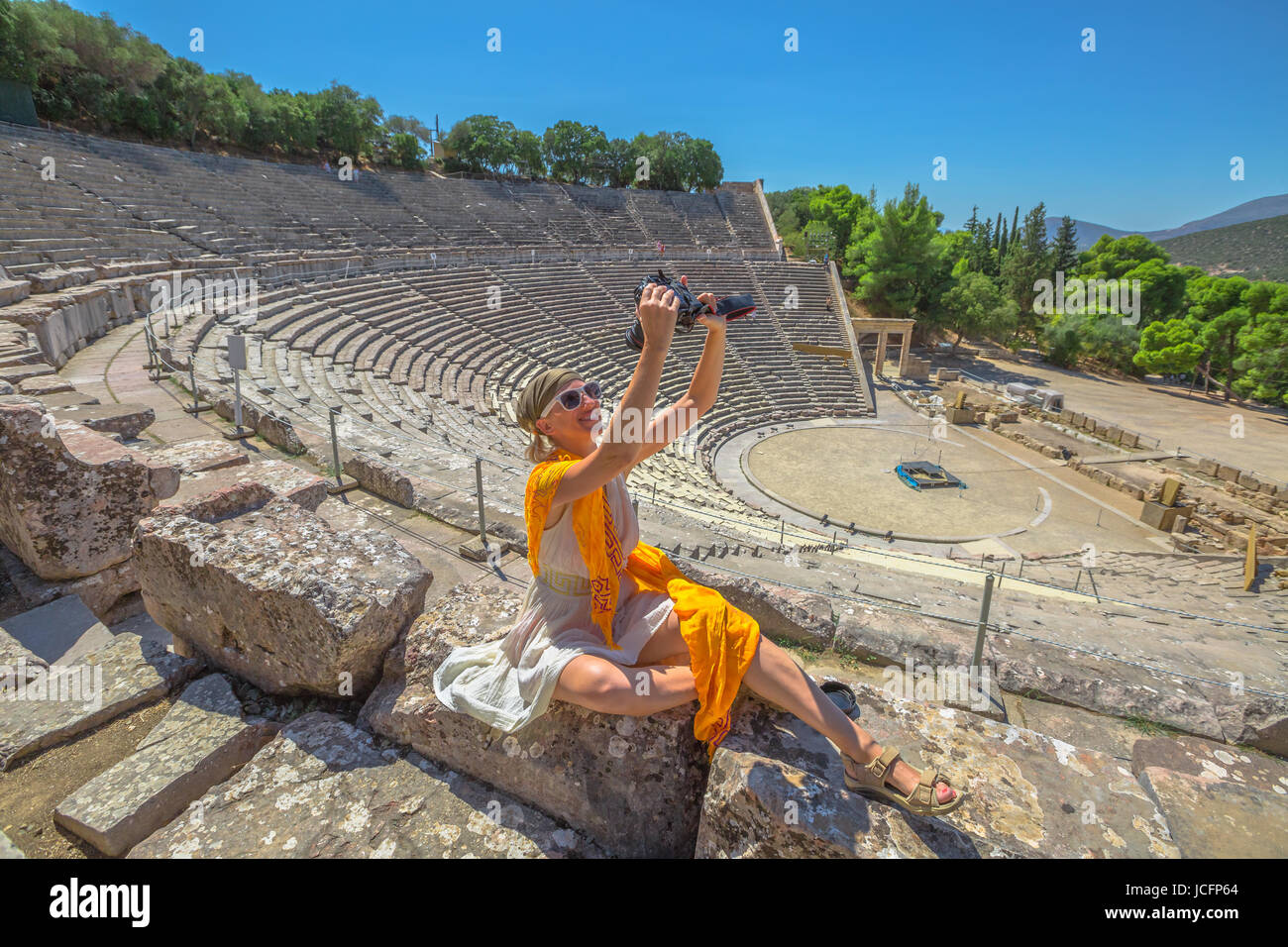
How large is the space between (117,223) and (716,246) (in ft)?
99.9

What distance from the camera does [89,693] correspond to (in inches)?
101

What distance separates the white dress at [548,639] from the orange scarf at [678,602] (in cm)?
4

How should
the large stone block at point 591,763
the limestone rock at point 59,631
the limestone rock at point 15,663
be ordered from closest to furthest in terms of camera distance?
the large stone block at point 591,763
the limestone rock at point 15,663
the limestone rock at point 59,631

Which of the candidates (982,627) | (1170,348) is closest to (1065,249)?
(1170,348)

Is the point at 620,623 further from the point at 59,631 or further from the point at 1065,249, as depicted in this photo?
the point at 1065,249

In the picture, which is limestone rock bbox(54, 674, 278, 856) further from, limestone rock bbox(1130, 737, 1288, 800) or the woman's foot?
limestone rock bbox(1130, 737, 1288, 800)

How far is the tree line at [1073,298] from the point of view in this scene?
1178 inches

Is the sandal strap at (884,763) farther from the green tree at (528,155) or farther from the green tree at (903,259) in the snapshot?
the green tree at (528,155)

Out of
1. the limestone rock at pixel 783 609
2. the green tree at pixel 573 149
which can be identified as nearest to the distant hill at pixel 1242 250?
the green tree at pixel 573 149

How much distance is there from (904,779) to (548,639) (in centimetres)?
127
